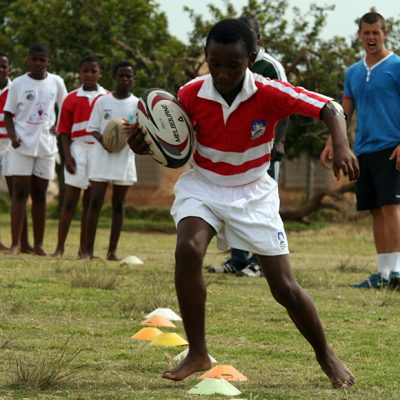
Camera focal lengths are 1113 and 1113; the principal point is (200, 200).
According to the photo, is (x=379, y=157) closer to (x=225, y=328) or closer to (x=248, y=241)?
(x=225, y=328)

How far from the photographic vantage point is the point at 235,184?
222 inches

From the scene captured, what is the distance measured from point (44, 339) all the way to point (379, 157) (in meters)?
4.31

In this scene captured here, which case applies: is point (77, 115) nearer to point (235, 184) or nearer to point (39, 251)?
point (39, 251)

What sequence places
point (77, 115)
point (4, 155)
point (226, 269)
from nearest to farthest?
point (226, 269) < point (77, 115) < point (4, 155)

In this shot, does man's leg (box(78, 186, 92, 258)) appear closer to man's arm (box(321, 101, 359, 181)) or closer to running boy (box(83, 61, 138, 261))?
running boy (box(83, 61, 138, 261))

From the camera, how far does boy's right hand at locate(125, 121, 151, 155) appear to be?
5773mm

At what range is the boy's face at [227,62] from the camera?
17.7ft

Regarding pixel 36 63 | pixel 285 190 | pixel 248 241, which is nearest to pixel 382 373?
pixel 248 241

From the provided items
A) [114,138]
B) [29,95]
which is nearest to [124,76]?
[114,138]

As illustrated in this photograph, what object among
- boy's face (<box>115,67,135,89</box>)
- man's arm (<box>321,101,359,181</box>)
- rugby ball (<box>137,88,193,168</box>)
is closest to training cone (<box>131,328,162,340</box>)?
rugby ball (<box>137,88,193,168</box>)

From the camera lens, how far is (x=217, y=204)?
552 centimetres

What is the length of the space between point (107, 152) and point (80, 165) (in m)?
0.61

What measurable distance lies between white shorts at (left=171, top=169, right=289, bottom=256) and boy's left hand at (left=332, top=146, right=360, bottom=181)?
56cm

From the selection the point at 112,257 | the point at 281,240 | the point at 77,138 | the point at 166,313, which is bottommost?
the point at 112,257
